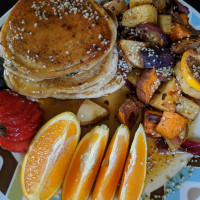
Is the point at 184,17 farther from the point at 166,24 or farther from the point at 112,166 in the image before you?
the point at 112,166

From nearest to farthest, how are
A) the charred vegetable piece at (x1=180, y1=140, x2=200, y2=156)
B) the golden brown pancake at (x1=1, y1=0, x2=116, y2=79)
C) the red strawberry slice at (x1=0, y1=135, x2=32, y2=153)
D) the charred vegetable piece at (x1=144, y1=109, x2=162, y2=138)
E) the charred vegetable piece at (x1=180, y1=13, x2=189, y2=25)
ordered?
the golden brown pancake at (x1=1, y1=0, x2=116, y2=79)
the red strawberry slice at (x1=0, y1=135, x2=32, y2=153)
the charred vegetable piece at (x1=144, y1=109, x2=162, y2=138)
the charred vegetable piece at (x1=180, y1=140, x2=200, y2=156)
the charred vegetable piece at (x1=180, y1=13, x2=189, y2=25)

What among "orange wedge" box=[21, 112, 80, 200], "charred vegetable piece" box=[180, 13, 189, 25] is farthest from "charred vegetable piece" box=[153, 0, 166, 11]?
"orange wedge" box=[21, 112, 80, 200]

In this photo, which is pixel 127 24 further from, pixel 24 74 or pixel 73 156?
pixel 73 156

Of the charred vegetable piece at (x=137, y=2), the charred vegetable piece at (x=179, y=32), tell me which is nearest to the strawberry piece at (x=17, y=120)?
the charred vegetable piece at (x=137, y=2)

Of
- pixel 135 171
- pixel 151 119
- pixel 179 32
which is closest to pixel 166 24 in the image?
pixel 179 32

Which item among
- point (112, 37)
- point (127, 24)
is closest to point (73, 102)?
point (112, 37)

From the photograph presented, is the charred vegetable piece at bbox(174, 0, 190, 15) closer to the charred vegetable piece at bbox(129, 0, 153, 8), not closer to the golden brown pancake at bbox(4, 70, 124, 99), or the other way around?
the charred vegetable piece at bbox(129, 0, 153, 8)

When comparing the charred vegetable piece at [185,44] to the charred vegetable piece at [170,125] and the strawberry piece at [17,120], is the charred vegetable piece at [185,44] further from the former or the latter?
the strawberry piece at [17,120]
